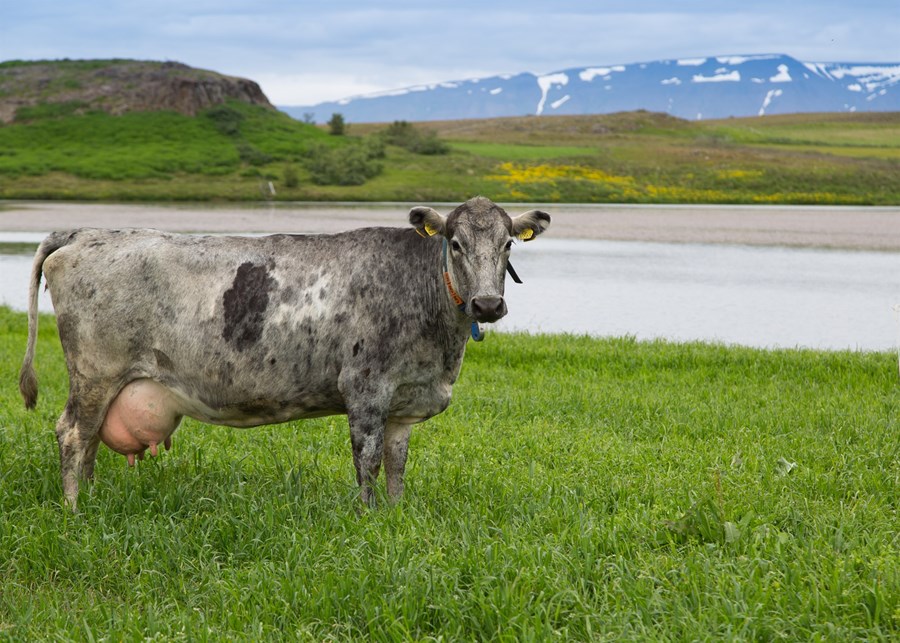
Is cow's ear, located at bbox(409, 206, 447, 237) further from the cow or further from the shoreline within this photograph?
the shoreline

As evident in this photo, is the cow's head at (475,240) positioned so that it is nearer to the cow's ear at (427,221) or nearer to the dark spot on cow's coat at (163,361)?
the cow's ear at (427,221)

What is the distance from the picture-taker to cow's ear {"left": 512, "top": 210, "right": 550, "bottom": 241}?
24.2 ft

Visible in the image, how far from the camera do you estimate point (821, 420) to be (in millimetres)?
10398

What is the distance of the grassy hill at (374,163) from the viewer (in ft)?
227

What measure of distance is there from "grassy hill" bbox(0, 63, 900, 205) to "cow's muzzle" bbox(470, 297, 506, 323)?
2235 inches

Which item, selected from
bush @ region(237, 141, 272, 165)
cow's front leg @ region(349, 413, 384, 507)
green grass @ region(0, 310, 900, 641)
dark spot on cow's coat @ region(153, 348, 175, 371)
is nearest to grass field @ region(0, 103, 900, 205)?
bush @ region(237, 141, 272, 165)

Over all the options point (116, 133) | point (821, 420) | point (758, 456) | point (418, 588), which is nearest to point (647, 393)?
point (821, 420)

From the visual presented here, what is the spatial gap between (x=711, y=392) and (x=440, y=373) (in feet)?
19.4

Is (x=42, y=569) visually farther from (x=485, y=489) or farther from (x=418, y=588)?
(x=485, y=489)

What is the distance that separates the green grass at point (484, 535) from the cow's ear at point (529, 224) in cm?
192

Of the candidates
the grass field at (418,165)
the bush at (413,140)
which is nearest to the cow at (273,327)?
the grass field at (418,165)

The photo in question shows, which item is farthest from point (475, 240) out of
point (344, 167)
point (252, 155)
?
point (252, 155)

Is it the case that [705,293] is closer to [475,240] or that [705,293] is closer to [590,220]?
[475,240]

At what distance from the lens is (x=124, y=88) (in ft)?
364
